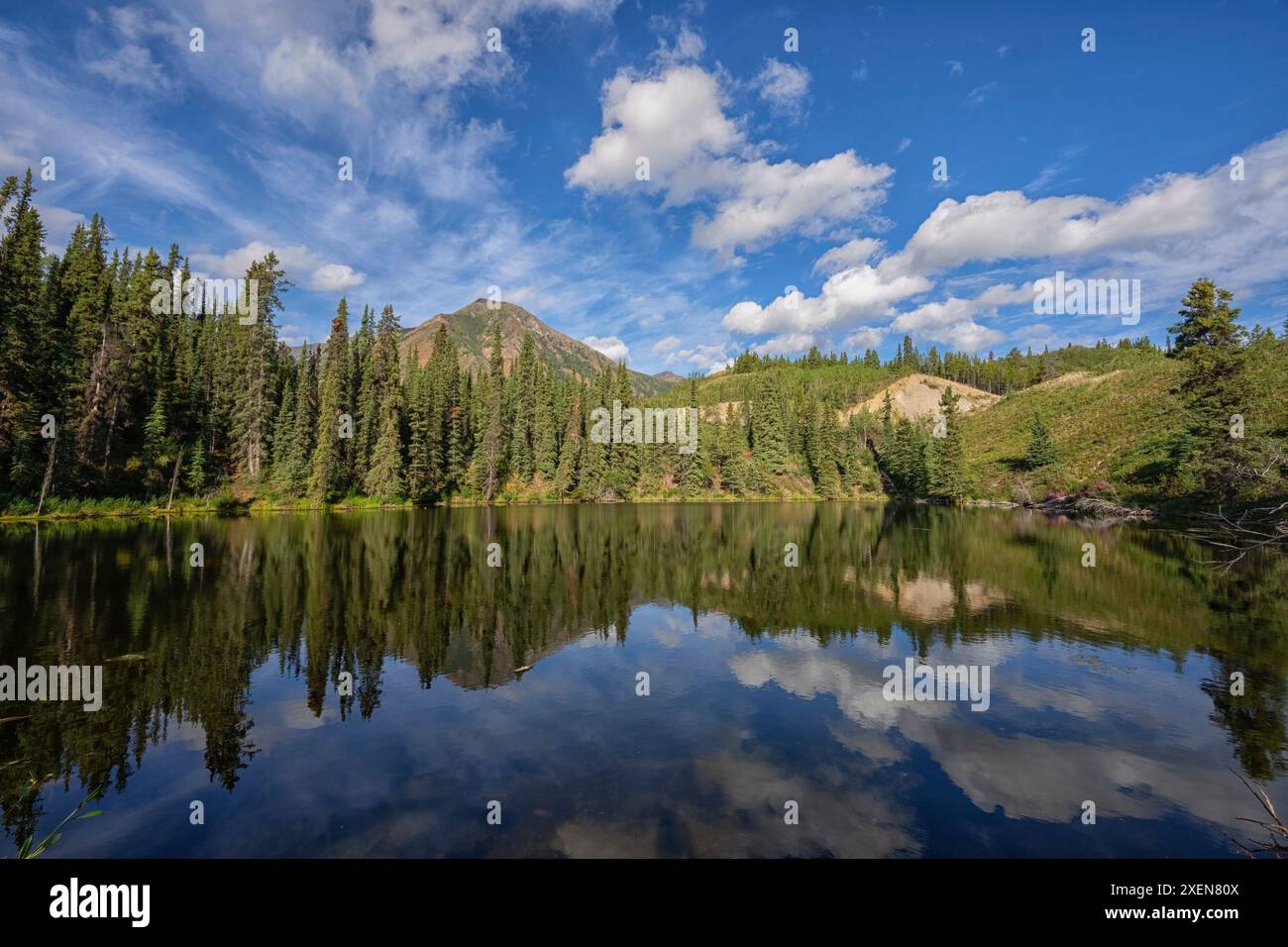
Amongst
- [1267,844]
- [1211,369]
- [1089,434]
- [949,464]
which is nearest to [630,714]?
[1267,844]

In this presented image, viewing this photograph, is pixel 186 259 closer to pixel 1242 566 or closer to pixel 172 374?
pixel 172 374

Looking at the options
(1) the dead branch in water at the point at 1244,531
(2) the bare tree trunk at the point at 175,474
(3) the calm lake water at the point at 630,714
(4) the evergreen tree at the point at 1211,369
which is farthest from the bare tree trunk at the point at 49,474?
(4) the evergreen tree at the point at 1211,369

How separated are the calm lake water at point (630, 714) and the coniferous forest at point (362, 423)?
10.6m

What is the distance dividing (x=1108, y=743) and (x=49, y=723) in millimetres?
21725

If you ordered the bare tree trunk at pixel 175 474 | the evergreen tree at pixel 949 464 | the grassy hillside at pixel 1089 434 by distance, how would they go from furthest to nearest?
the evergreen tree at pixel 949 464
the grassy hillside at pixel 1089 434
the bare tree trunk at pixel 175 474

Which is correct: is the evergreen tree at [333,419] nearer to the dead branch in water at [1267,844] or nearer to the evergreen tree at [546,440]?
the evergreen tree at [546,440]

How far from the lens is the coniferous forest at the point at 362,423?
157 ft

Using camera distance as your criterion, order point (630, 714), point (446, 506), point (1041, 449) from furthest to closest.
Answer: point (1041, 449)
point (446, 506)
point (630, 714)

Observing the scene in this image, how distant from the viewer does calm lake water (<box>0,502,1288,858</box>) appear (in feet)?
27.3

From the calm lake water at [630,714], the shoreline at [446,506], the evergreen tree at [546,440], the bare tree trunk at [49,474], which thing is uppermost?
the evergreen tree at [546,440]

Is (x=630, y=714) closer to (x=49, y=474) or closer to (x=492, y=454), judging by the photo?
(x=49, y=474)

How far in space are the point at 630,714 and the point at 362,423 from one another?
7714cm

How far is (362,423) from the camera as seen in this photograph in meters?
77.6
